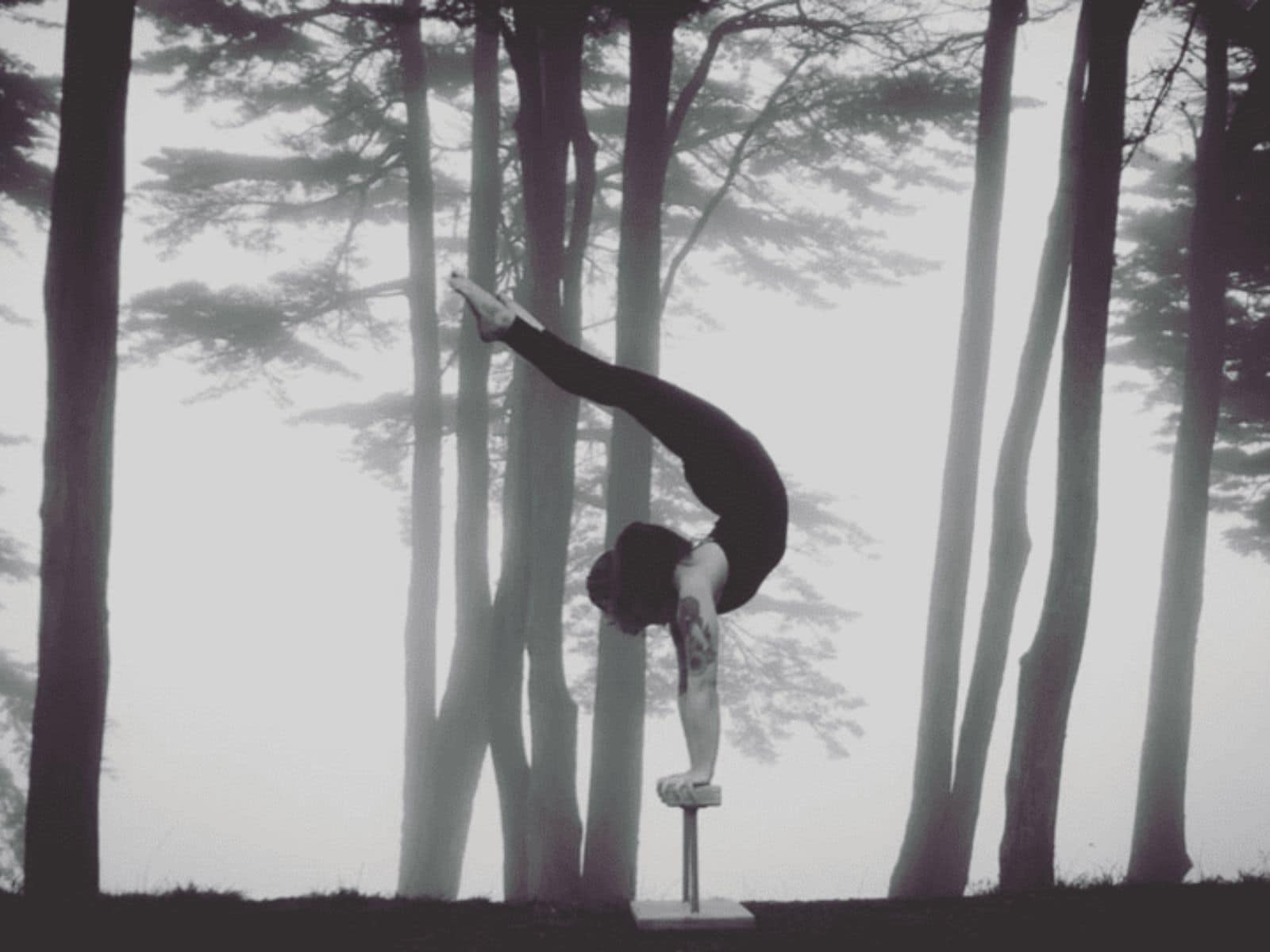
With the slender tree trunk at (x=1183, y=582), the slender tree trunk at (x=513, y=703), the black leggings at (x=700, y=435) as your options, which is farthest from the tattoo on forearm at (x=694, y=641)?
the slender tree trunk at (x=1183, y=582)

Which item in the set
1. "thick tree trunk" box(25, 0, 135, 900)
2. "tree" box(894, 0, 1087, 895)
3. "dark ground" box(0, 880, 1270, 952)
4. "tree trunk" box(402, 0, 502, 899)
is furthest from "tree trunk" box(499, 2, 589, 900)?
"dark ground" box(0, 880, 1270, 952)

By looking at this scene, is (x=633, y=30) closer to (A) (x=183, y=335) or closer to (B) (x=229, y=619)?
(A) (x=183, y=335)

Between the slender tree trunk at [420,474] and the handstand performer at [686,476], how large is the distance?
730 centimetres

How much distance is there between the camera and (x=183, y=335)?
13336 millimetres

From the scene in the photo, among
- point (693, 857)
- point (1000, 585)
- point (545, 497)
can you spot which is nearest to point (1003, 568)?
point (1000, 585)

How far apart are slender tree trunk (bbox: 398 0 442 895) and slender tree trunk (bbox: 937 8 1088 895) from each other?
497 centimetres

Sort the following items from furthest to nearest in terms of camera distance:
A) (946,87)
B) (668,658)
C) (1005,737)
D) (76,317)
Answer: (1005,737)
(668,658)
(946,87)
(76,317)

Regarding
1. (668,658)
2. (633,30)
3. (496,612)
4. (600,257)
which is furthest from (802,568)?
(633,30)

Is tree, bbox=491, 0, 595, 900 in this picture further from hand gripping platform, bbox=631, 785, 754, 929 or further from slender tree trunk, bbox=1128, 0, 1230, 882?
slender tree trunk, bbox=1128, 0, 1230, 882

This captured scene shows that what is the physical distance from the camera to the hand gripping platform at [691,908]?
4.41 m

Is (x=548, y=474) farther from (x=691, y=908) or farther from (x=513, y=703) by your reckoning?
(x=691, y=908)

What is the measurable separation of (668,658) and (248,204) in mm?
7463

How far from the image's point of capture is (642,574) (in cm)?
491

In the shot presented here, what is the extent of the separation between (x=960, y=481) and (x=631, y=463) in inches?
113
